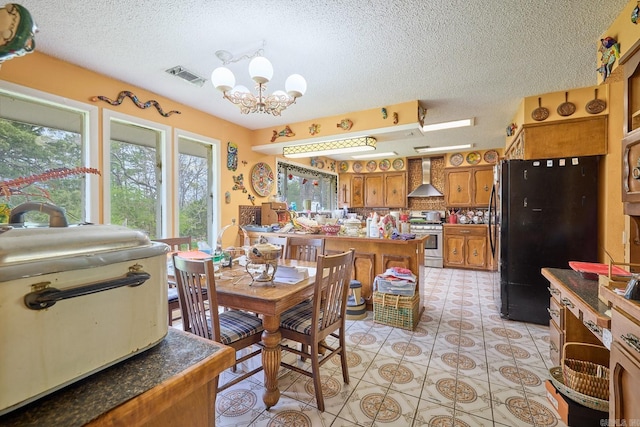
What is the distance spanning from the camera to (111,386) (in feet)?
1.85

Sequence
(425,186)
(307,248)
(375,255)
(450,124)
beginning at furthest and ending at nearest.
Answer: (425,186) < (450,124) < (375,255) < (307,248)

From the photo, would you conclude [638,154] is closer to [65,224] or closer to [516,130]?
[516,130]

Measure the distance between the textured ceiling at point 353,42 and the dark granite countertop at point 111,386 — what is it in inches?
75.0

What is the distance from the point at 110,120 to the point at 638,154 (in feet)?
13.4

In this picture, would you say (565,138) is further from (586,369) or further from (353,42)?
(353,42)

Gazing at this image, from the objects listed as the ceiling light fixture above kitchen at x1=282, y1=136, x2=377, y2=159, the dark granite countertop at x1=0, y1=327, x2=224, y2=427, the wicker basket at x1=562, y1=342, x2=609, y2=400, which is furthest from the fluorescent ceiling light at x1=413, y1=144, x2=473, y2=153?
the dark granite countertop at x1=0, y1=327, x2=224, y2=427

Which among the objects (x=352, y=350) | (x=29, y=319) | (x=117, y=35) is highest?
(x=117, y=35)

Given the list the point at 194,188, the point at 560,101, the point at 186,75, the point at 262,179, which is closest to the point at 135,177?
the point at 194,188

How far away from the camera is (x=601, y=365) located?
1.69 metres

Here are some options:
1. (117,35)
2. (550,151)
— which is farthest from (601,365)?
(117,35)

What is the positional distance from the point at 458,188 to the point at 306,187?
129 inches

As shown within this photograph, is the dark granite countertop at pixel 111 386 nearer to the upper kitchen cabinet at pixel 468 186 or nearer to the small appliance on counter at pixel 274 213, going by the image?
the small appliance on counter at pixel 274 213

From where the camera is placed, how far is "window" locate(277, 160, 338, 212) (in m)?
5.34

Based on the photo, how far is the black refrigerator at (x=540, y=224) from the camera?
280 cm
